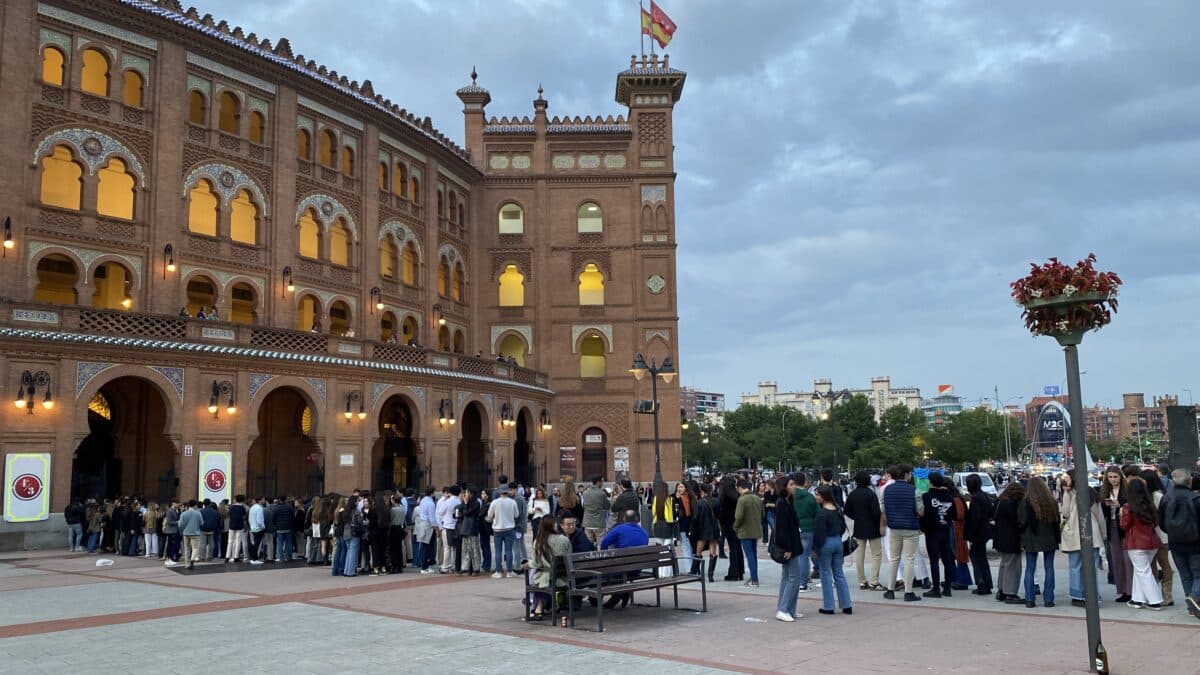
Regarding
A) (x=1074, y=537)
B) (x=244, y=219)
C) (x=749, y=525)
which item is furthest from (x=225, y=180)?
(x=1074, y=537)

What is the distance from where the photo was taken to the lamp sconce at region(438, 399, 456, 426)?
36469mm

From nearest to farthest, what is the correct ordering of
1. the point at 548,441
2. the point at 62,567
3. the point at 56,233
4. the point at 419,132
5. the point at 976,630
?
the point at 976,630
the point at 62,567
the point at 56,233
the point at 419,132
the point at 548,441

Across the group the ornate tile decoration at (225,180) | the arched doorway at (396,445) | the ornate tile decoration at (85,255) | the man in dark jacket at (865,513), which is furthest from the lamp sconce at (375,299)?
the man in dark jacket at (865,513)

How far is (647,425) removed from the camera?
46.0 metres

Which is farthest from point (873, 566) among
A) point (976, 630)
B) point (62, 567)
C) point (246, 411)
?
point (246, 411)

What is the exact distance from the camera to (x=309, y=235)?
35562 millimetres

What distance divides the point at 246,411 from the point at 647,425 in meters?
21.9

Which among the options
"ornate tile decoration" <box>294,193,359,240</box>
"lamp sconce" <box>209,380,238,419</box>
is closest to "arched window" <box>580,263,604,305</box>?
"ornate tile decoration" <box>294,193,359,240</box>

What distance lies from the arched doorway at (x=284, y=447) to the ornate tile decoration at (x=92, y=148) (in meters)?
8.98

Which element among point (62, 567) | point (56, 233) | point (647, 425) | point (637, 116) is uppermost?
point (637, 116)

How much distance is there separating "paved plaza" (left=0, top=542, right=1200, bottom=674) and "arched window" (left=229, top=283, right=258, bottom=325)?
19.3m

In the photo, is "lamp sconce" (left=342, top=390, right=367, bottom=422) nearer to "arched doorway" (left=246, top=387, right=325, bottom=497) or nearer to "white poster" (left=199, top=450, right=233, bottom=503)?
"arched doorway" (left=246, top=387, right=325, bottom=497)

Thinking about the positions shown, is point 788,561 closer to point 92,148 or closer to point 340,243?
point 92,148

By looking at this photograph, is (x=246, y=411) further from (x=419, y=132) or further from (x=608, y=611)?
(x=608, y=611)
